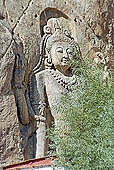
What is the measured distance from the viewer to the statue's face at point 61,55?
6.18 meters

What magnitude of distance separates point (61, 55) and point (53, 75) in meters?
0.29

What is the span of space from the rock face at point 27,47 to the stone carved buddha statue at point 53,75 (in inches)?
3.6

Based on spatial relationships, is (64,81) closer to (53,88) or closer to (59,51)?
(53,88)

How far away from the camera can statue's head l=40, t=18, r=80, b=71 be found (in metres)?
6.19

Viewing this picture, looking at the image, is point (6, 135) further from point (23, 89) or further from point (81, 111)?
point (81, 111)

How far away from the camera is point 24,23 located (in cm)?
609

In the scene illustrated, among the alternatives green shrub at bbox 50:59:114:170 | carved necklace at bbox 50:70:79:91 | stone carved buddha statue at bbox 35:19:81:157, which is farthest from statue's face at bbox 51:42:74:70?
green shrub at bbox 50:59:114:170

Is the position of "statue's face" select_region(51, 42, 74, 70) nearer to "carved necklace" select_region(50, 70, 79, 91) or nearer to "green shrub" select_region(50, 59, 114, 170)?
"carved necklace" select_region(50, 70, 79, 91)

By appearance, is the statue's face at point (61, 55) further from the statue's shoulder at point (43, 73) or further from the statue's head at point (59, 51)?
the statue's shoulder at point (43, 73)

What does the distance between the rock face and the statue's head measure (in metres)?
0.16

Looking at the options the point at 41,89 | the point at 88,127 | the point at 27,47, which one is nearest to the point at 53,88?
the point at 41,89

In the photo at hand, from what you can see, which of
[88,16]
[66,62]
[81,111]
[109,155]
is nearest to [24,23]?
[66,62]

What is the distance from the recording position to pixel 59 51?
6211 millimetres

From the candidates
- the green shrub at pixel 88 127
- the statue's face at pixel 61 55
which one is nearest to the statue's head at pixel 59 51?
the statue's face at pixel 61 55
